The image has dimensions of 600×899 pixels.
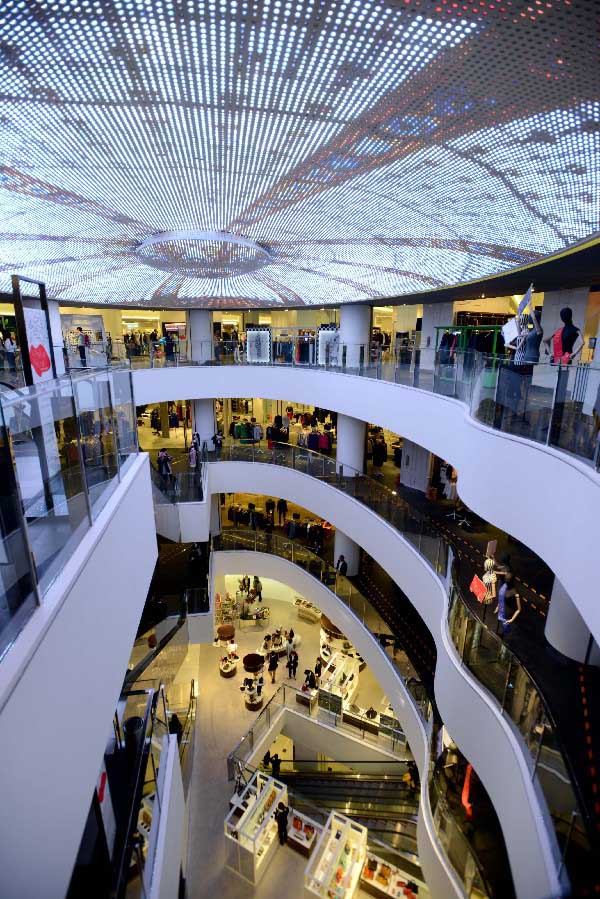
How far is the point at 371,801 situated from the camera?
1208 centimetres

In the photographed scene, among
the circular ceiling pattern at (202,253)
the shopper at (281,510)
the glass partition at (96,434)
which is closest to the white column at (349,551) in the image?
the shopper at (281,510)

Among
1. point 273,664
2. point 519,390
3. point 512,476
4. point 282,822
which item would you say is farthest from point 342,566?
point 519,390

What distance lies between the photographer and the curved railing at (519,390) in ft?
15.8

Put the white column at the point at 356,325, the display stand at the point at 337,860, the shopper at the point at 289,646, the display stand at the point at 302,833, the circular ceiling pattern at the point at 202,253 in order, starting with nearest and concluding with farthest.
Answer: the circular ceiling pattern at the point at 202,253, the display stand at the point at 337,860, the display stand at the point at 302,833, the white column at the point at 356,325, the shopper at the point at 289,646

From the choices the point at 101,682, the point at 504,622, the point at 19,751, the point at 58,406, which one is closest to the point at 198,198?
the point at 58,406

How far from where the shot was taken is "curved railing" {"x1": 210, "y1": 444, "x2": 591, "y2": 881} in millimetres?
3962

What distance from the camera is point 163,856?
246 inches

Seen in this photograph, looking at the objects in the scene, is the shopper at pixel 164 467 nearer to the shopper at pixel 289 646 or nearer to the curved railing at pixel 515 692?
the curved railing at pixel 515 692

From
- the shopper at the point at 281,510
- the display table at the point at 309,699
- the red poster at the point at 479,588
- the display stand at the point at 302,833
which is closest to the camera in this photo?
the red poster at the point at 479,588

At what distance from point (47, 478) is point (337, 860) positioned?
485 inches

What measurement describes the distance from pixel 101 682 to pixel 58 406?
2.19 meters

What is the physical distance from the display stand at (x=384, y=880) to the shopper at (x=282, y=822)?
83.2 inches

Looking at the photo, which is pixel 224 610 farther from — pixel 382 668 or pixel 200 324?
pixel 200 324

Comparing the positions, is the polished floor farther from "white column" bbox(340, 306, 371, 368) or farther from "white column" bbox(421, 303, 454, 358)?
"white column" bbox(421, 303, 454, 358)
